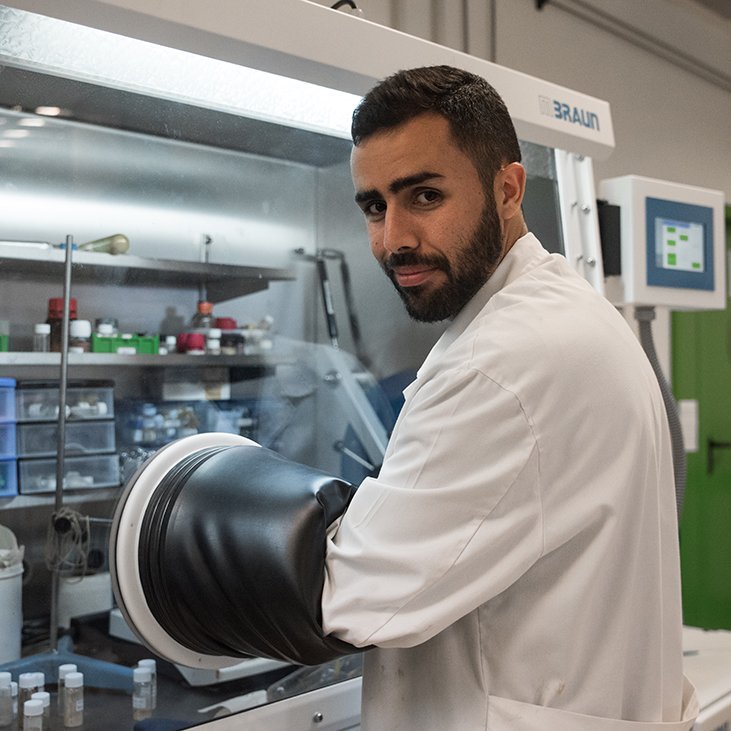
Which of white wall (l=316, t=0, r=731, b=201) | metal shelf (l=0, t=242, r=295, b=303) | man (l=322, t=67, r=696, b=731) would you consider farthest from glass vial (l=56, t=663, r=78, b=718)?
white wall (l=316, t=0, r=731, b=201)

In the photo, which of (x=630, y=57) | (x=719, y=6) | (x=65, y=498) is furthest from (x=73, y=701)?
(x=719, y=6)

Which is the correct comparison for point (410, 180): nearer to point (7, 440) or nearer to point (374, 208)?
point (374, 208)

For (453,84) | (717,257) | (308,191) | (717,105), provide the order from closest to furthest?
(453,84) < (308,191) < (717,257) < (717,105)

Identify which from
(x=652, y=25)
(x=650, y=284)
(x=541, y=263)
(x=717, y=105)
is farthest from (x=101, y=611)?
(x=717, y=105)

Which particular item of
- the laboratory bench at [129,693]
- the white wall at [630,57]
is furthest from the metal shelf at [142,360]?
the white wall at [630,57]

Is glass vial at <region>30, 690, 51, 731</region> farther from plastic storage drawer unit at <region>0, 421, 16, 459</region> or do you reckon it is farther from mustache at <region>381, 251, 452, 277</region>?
mustache at <region>381, 251, 452, 277</region>

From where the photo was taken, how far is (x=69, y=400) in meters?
1.25

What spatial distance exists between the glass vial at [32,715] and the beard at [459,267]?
0.70 m

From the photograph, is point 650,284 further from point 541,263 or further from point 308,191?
point 541,263

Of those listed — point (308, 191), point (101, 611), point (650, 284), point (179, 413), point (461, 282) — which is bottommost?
Answer: point (101, 611)

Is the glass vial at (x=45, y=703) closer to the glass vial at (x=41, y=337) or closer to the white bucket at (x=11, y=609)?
the white bucket at (x=11, y=609)

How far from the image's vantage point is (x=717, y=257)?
223cm

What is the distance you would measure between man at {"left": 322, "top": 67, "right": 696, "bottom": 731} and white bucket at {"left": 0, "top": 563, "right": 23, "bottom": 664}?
1.57ft

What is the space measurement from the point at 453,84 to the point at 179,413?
69 centimetres
